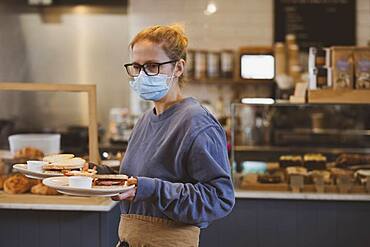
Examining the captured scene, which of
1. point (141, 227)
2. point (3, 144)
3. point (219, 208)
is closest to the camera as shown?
point (219, 208)

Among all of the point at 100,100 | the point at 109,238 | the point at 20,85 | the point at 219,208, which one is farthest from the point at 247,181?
the point at 100,100

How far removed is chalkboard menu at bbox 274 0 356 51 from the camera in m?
5.96

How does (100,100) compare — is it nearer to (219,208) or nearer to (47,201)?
(47,201)

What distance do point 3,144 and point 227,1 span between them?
312 centimetres

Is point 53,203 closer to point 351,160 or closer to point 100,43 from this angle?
point 351,160

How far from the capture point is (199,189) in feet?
6.03

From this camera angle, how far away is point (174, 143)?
1910mm

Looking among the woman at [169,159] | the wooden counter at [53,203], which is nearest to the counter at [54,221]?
the wooden counter at [53,203]

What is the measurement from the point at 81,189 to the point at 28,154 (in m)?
1.50

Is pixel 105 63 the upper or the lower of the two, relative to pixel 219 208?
upper

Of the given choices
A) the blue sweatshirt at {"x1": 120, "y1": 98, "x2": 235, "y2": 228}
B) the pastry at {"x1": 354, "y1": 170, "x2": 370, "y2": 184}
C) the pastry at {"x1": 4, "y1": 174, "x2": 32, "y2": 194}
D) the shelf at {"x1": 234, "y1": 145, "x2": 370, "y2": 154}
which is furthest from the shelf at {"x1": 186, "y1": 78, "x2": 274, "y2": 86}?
the blue sweatshirt at {"x1": 120, "y1": 98, "x2": 235, "y2": 228}

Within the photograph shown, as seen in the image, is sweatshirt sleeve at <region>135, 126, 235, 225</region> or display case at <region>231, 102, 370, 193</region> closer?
sweatshirt sleeve at <region>135, 126, 235, 225</region>

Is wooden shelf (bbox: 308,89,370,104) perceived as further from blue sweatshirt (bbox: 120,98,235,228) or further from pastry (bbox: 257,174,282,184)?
blue sweatshirt (bbox: 120,98,235,228)

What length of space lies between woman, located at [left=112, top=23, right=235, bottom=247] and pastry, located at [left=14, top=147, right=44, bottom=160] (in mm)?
1241
